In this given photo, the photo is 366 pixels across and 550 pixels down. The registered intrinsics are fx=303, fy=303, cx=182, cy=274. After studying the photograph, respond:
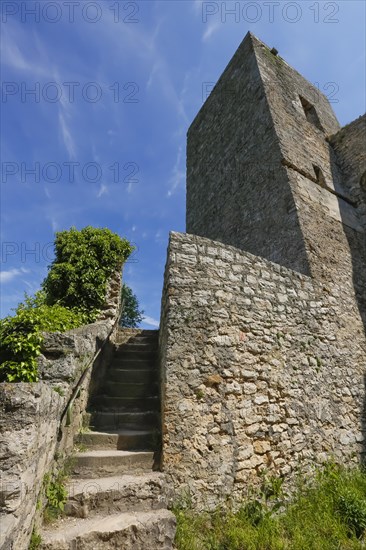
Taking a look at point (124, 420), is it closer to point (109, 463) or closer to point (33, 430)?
point (109, 463)

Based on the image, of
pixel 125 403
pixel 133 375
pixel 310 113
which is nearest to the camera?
pixel 125 403

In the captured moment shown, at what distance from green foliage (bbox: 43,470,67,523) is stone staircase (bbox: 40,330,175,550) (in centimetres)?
6

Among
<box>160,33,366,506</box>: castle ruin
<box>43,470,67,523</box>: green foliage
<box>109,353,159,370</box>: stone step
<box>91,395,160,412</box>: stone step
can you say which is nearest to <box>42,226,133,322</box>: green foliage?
<box>109,353,159,370</box>: stone step

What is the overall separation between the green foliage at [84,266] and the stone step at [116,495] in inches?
103

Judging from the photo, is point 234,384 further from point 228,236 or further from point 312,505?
point 228,236

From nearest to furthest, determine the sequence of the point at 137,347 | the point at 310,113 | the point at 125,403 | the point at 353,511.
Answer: the point at 353,511, the point at 125,403, the point at 137,347, the point at 310,113

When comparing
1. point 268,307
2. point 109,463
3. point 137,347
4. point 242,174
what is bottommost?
point 109,463

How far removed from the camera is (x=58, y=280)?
533 centimetres

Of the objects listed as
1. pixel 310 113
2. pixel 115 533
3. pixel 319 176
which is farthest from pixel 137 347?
pixel 310 113

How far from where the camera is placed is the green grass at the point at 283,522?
2.93 m

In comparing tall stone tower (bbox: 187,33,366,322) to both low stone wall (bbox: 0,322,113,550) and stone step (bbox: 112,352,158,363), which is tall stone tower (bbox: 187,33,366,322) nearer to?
stone step (bbox: 112,352,158,363)

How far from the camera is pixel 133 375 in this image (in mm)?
5051

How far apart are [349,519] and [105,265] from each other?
5046 mm

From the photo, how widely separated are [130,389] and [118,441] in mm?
1190
